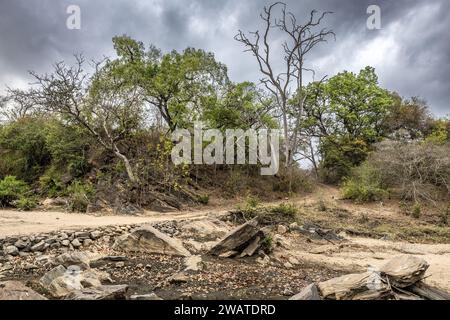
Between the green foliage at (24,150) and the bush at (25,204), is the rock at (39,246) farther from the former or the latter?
the green foliage at (24,150)

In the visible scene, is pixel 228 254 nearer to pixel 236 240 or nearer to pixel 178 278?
pixel 236 240

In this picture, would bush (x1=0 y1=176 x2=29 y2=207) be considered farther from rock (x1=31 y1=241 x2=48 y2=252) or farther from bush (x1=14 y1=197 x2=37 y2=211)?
rock (x1=31 y1=241 x2=48 y2=252)

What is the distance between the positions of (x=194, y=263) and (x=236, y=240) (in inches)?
52.7

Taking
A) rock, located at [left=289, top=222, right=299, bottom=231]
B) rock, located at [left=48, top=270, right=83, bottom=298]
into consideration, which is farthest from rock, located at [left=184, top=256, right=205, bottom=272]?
rock, located at [left=289, top=222, right=299, bottom=231]

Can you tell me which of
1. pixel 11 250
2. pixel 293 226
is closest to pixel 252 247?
pixel 293 226

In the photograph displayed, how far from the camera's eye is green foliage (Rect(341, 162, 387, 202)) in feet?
53.5

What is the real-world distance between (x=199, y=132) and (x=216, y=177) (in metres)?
2.59

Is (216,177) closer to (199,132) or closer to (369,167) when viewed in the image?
(199,132)

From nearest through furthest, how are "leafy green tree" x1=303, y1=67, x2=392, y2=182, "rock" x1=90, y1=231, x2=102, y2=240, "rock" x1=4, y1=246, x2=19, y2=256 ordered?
"rock" x1=4, y1=246, x2=19, y2=256 < "rock" x1=90, y1=231, x2=102, y2=240 < "leafy green tree" x1=303, y1=67, x2=392, y2=182

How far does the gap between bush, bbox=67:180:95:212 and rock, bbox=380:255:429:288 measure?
10.2 metres
